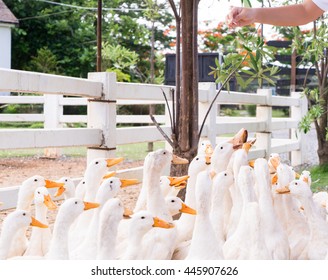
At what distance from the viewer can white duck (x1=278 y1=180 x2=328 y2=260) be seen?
242 centimetres

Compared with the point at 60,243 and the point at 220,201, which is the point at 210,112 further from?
the point at 60,243

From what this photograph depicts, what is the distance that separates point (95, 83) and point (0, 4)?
1529cm

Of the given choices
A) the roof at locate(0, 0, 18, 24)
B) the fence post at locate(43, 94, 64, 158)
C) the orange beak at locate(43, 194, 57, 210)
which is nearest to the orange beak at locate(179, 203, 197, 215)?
the orange beak at locate(43, 194, 57, 210)

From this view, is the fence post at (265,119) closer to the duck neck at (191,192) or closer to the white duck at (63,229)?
the duck neck at (191,192)

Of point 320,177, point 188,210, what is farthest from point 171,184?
point 320,177

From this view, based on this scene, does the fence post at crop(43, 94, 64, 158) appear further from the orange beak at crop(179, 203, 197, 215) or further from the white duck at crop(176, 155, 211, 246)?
the orange beak at crop(179, 203, 197, 215)

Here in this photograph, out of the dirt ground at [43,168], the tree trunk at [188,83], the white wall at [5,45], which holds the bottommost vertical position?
the dirt ground at [43,168]

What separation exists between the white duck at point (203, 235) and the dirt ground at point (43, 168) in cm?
410

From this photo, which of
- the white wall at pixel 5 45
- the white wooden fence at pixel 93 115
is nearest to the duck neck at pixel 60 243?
the white wooden fence at pixel 93 115

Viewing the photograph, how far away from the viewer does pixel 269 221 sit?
244 cm

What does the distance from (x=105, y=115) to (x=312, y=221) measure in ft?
8.37

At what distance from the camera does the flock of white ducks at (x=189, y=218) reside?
217 cm

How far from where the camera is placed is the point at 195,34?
3619mm

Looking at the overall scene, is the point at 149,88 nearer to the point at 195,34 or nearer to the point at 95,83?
the point at 95,83
